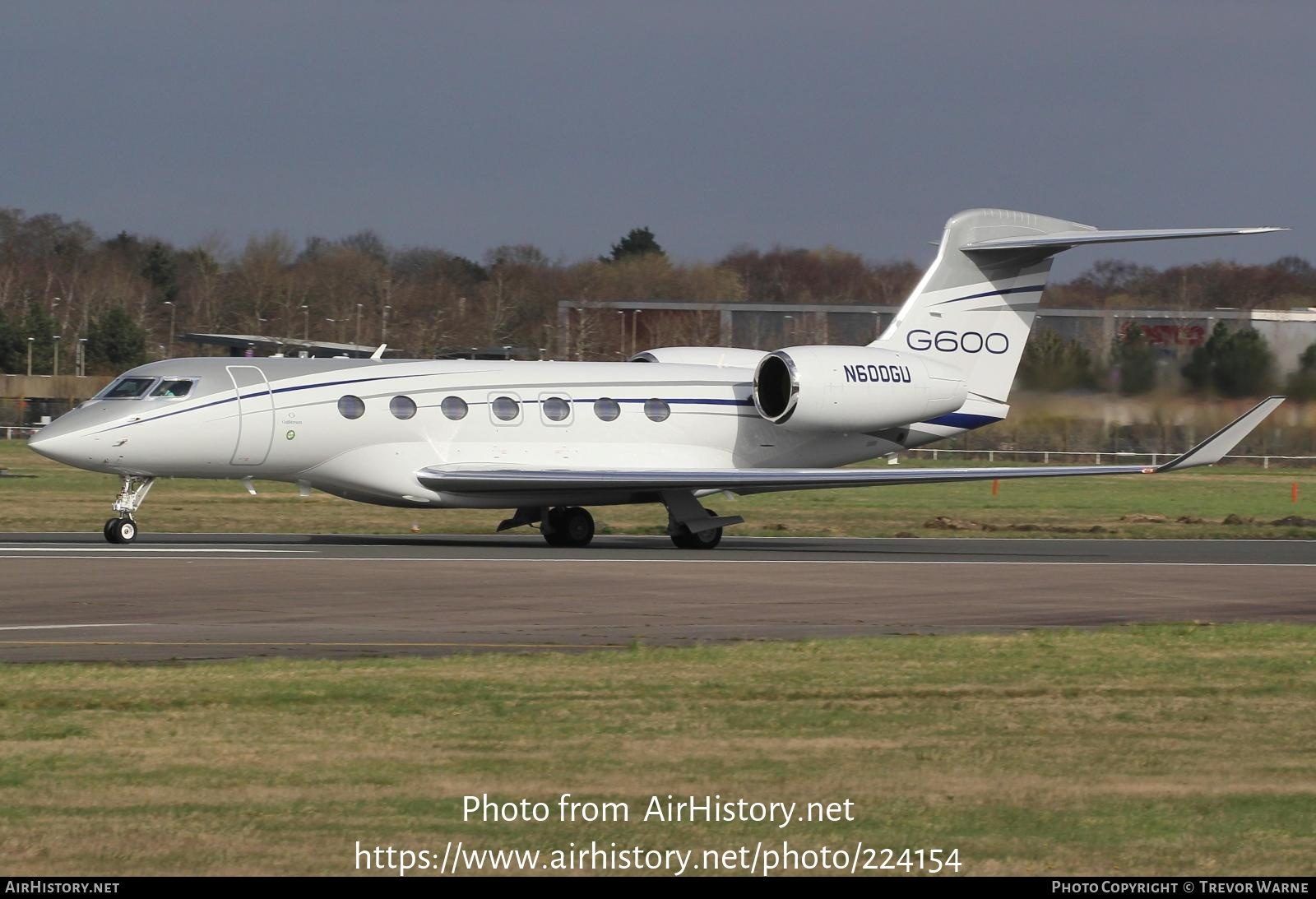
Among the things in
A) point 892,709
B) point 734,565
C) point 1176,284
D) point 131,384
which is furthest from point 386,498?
point 1176,284

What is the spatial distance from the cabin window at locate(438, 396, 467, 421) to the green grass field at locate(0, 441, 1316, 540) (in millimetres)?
4662

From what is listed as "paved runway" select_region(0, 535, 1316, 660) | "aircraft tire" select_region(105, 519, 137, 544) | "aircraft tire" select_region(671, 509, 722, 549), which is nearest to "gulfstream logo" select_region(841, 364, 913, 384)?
"paved runway" select_region(0, 535, 1316, 660)

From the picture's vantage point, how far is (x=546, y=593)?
18.1 m

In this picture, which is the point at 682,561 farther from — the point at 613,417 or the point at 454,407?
the point at 454,407

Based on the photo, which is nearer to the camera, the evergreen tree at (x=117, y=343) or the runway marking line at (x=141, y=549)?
the runway marking line at (x=141, y=549)

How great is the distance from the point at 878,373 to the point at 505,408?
6233 millimetres

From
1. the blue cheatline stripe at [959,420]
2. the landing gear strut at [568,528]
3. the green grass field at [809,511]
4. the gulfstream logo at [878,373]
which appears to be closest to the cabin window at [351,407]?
the landing gear strut at [568,528]

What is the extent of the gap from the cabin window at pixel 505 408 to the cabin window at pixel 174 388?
4.63 metres

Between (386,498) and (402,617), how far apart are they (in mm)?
9562

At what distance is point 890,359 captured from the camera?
27156 mm

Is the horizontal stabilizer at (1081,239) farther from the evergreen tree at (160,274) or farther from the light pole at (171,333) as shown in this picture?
the evergreen tree at (160,274)

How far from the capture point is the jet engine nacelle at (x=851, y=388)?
2648cm

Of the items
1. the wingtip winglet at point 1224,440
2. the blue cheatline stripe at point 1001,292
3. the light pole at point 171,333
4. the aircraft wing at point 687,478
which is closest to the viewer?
the wingtip winglet at point 1224,440
